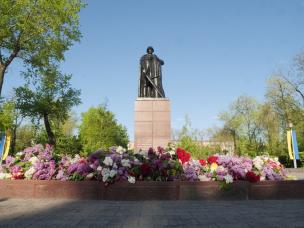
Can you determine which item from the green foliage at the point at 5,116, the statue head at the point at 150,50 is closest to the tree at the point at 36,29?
the green foliage at the point at 5,116

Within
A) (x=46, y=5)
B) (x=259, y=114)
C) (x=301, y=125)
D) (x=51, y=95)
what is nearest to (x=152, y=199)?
(x=46, y=5)

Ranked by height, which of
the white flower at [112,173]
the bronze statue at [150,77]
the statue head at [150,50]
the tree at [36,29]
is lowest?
the white flower at [112,173]

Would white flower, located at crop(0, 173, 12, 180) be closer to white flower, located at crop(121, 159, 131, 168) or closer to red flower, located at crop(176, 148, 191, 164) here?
white flower, located at crop(121, 159, 131, 168)

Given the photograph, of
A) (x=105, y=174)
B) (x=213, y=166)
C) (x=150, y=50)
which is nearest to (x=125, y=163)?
(x=105, y=174)

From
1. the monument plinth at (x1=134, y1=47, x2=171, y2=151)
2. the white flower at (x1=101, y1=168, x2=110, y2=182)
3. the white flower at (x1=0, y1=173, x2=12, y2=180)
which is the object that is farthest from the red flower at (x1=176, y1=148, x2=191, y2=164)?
the monument plinth at (x1=134, y1=47, x2=171, y2=151)

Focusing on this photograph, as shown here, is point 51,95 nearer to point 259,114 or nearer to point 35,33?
point 35,33

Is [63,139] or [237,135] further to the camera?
[237,135]

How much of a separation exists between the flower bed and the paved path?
0.84 meters

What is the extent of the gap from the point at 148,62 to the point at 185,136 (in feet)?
25.4

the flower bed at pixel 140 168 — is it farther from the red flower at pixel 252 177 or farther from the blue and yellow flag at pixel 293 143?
the blue and yellow flag at pixel 293 143

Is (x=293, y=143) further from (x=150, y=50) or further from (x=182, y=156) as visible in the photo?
(x=182, y=156)

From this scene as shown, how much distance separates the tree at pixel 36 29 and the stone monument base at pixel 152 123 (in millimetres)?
11940

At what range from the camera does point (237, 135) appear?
172 feet

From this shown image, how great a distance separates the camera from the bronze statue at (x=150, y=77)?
52.5 ft
